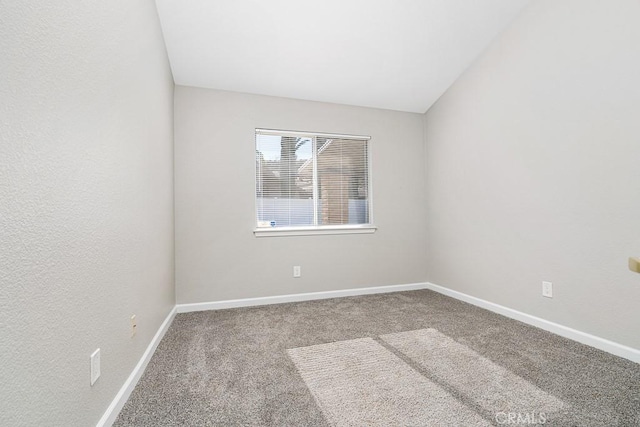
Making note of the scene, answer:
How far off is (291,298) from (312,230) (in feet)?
2.58

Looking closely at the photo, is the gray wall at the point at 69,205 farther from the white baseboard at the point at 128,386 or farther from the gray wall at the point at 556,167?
the gray wall at the point at 556,167

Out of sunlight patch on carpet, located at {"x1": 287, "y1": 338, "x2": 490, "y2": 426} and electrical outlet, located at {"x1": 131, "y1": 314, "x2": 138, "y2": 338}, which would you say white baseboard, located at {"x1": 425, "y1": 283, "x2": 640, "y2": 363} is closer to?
sunlight patch on carpet, located at {"x1": 287, "y1": 338, "x2": 490, "y2": 426}

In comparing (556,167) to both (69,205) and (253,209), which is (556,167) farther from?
(69,205)

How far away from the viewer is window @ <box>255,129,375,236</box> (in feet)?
10.8

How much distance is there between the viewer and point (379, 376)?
1.71 m

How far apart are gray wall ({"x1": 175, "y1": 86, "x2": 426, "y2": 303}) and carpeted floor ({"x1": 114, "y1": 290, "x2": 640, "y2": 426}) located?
2.06 feet

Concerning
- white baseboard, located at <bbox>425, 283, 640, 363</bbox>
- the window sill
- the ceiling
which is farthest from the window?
white baseboard, located at <bbox>425, 283, 640, 363</bbox>

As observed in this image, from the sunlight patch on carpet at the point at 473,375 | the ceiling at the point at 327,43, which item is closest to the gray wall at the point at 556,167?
the ceiling at the point at 327,43

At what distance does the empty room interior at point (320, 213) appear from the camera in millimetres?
962

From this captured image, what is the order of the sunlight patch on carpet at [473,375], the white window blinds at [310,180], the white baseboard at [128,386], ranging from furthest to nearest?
1. the white window blinds at [310,180]
2. the sunlight patch on carpet at [473,375]
3. the white baseboard at [128,386]

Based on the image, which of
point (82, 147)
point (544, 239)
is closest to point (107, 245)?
point (82, 147)

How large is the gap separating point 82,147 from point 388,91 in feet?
9.99

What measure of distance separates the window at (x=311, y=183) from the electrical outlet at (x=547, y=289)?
1.73 m

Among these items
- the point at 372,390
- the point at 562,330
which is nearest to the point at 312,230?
the point at 372,390
